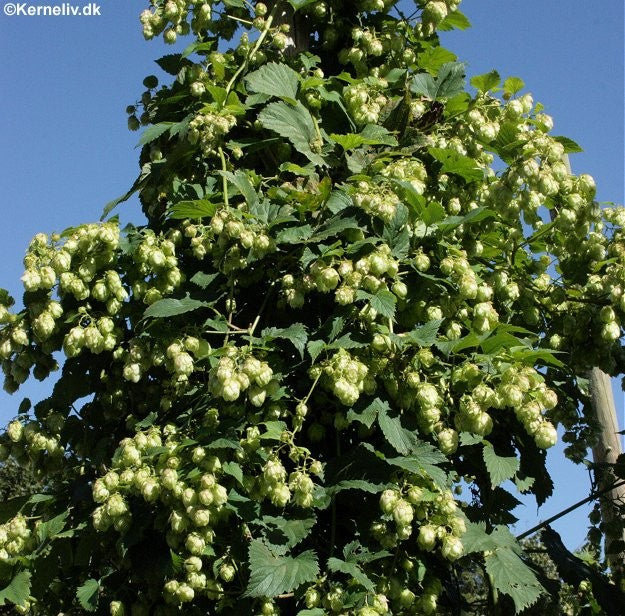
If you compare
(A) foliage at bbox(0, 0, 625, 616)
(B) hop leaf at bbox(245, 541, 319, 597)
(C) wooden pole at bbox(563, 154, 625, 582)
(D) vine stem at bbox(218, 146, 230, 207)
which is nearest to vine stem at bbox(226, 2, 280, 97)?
(A) foliage at bbox(0, 0, 625, 616)

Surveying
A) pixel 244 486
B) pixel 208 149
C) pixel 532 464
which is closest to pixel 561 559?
pixel 532 464

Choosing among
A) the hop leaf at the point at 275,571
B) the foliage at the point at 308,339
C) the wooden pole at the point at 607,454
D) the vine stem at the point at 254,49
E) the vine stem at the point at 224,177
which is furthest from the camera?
the wooden pole at the point at 607,454

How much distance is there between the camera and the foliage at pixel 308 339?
3168mm

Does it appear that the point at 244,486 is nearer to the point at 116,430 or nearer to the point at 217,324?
the point at 217,324

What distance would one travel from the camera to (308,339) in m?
3.47

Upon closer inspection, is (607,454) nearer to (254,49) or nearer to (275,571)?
(275,571)

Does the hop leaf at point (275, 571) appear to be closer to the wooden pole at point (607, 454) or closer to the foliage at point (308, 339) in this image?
the foliage at point (308, 339)

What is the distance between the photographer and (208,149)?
388 cm

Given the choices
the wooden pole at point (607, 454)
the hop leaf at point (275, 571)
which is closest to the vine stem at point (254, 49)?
the wooden pole at point (607, 454)

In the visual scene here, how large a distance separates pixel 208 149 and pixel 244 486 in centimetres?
149

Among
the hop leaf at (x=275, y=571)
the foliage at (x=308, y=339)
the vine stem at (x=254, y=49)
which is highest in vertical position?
the vine stem at (x=254, y=49)

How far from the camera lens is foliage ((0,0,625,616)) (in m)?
3.17

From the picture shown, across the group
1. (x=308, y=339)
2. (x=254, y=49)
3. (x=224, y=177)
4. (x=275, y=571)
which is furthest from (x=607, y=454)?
(x=254, y=49)

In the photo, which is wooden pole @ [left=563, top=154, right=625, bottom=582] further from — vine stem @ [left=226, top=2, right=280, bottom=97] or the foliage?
vine stem @ [left=226, top=2, right=280, bottom=97]
